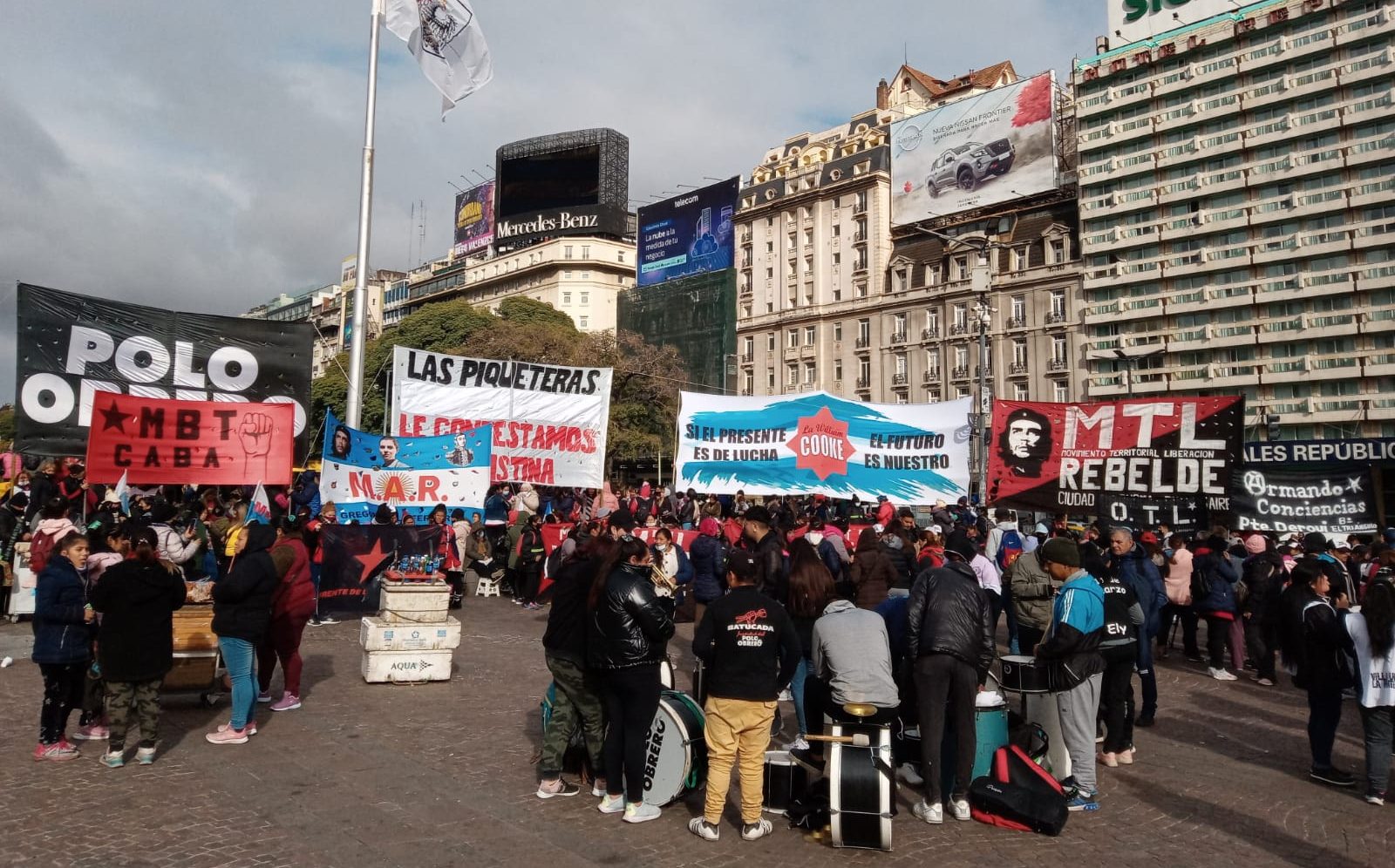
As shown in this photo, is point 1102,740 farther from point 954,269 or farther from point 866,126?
point 866,126

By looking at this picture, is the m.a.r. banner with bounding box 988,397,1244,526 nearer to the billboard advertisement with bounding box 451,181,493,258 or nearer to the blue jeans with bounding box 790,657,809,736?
the blue jeans with bounding box 790,657,809,736

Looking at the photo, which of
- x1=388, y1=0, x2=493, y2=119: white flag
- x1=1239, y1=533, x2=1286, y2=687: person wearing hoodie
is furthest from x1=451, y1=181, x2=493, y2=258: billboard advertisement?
x1=1239, y1=533, x2=1286, y2=687: person wearing hoodie

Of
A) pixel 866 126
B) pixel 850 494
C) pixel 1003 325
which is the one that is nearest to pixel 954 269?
pixel 1003 325

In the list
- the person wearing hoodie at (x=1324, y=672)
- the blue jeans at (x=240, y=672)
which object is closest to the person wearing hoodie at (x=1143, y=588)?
the person wearing hoodie at (x=1324, y=672)

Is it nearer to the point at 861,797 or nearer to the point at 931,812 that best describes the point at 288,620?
the point at 861,797

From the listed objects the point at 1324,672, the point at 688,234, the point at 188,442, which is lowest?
the point at 1324,672

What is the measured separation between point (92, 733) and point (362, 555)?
632 centimetres

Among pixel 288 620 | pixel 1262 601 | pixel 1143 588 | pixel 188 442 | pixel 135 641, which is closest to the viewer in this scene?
pixel 135 641

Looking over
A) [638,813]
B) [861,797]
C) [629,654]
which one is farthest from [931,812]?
[629,654]

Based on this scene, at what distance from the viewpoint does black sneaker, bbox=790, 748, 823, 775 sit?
6.40 meters

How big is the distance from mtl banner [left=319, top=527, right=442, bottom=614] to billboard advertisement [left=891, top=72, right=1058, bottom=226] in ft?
184

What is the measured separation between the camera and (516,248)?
101812 mm

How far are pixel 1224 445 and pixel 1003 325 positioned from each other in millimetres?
50267

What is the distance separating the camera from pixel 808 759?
6723 millimetres
